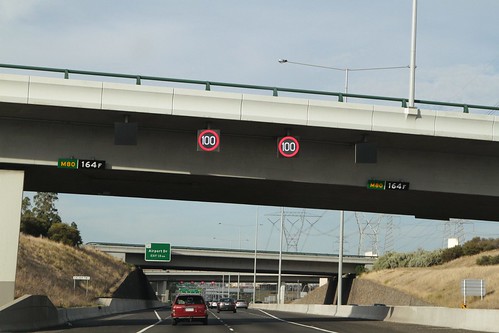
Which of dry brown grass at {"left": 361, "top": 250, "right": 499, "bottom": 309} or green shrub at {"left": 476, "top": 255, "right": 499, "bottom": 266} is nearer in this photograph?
dry brown grass at {"left": 361, "top": 250, "right": 499, "bottom": 309}

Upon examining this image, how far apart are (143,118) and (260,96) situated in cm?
421

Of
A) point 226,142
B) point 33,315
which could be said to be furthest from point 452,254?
point 33,315

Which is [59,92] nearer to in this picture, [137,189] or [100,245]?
[137,189]

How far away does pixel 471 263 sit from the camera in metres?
85.1

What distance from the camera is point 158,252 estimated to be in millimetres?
92688

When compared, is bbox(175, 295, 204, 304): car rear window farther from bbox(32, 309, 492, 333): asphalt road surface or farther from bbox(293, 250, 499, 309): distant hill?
bbox(293, 250, 499, 309): distant hill

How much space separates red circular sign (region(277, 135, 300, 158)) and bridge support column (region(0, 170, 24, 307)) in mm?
9333

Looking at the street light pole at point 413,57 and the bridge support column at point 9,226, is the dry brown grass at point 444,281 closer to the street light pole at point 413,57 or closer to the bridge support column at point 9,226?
the street light pole at point 413,57

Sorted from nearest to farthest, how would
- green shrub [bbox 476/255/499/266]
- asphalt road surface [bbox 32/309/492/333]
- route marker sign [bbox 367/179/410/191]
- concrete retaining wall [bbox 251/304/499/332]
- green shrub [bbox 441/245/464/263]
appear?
route marker sign [bbox 367/179/410/191]
asphalt road surface [bbox 32/309/492/333]
concrete retaining wall [bbox 251/304/499/332]
green shrub [bbox 476/255/499/266]
green shrub [bbox 441/245/464/263]

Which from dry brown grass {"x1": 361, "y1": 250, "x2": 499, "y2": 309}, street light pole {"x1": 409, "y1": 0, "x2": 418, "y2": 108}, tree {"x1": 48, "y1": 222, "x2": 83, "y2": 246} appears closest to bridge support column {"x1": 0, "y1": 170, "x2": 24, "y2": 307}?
street light pole {"x1": 409, "y1": 0, "x2": 418, "y2": 108}

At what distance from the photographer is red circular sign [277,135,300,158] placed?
25828mm

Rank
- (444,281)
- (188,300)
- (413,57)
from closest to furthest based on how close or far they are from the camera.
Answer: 1. (413,57)
2. (188,300)
3. (444,281)

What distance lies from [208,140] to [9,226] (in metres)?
7.59

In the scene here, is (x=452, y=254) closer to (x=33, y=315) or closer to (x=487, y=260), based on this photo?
(x=487, y=260)
